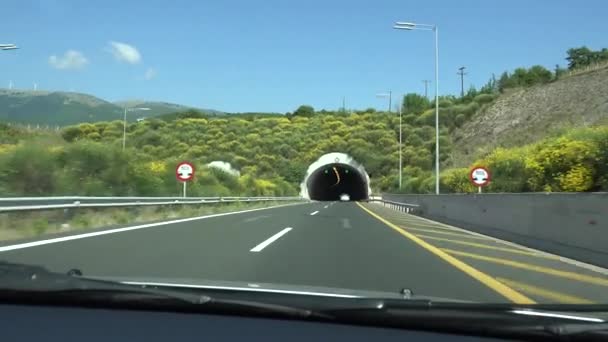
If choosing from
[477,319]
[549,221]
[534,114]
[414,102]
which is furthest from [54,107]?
[477,319]

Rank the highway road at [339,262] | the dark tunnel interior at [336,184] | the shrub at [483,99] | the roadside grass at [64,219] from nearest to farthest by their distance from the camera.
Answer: the highway road at [339,262], the roadside grass at [64,219], the dark tunnel interior at [336,184], the shrub at [483,99]

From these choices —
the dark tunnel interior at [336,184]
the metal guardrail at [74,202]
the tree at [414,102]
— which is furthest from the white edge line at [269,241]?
the tree at [414,102]

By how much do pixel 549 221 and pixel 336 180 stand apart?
85048mm

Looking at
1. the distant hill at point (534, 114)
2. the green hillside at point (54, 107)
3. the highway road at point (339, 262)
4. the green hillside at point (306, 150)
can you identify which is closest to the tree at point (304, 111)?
the green hillside at point (306, 150)

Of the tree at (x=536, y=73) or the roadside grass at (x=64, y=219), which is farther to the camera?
the tree at (x=536, y=73)

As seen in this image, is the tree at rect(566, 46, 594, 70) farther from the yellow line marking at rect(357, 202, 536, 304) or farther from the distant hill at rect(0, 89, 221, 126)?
the yellow line marking at rect(357, 202, 536, 304)

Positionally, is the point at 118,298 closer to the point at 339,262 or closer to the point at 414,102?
the point at 339,262

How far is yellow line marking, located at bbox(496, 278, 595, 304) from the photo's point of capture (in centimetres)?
777

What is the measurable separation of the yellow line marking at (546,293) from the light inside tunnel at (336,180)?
63.7 m

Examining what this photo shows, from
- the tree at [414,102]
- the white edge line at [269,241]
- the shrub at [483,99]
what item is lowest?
the white edge line at [269,241]

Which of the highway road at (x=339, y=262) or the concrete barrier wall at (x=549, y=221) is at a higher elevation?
the concrete barrier wall at (x=549, y=221)

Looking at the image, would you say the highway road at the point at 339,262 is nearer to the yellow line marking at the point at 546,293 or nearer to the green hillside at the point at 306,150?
the yellow line marking at the point at 546,293

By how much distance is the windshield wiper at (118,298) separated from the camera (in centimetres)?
393

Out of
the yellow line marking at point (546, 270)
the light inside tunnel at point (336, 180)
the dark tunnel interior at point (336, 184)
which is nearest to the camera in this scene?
the yellow line marking at point (546, 270)
